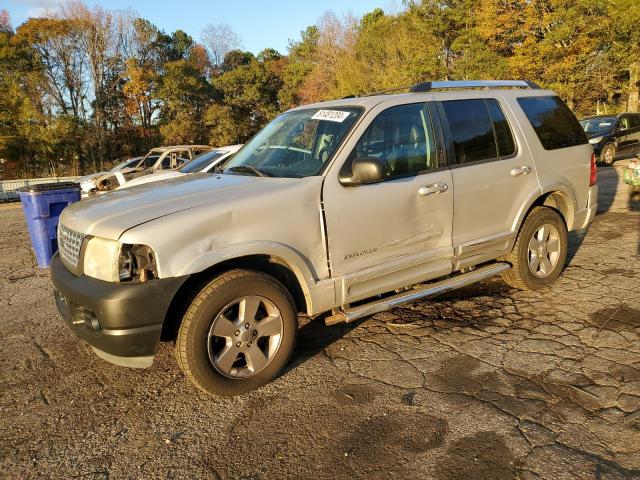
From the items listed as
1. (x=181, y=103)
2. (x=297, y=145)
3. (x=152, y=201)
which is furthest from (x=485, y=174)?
(x=181, y=103)

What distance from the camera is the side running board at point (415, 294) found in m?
3.56

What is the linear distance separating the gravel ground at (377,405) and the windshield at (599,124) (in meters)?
13.3

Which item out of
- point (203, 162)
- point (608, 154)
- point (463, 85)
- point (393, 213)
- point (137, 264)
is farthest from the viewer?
point (608, 154)

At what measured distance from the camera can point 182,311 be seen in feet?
10.2

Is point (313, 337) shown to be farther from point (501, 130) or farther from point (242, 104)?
point (242, 104)

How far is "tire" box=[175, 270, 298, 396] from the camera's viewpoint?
3029 mm

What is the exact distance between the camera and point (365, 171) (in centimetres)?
339

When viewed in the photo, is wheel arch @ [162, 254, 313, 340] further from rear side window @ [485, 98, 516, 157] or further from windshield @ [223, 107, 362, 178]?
rear side window @ [485, 98, 516, 157]

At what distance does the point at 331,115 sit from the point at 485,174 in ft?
4.75

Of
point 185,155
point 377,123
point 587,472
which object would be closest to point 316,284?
point 377,123

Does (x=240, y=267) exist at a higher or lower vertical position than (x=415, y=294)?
higher

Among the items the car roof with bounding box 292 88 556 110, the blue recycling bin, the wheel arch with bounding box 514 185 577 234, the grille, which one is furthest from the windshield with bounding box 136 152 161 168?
the wheel arch with bounding box 514 185 577 234

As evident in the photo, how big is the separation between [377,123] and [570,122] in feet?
Answer: 8.54

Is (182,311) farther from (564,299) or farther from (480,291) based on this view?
(564,299)
